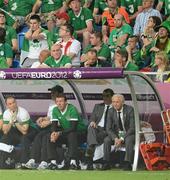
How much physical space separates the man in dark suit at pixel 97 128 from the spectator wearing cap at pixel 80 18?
4894 millimetres

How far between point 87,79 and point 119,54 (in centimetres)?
328

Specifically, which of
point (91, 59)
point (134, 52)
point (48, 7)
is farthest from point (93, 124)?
point (48, 7)

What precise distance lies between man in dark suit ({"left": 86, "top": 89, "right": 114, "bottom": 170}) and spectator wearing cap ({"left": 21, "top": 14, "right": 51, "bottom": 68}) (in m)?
4.49

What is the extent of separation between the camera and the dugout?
340 inches

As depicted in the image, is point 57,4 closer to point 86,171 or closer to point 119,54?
point 119,54

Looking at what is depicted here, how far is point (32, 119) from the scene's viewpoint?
886 cm

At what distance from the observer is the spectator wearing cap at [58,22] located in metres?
13.3

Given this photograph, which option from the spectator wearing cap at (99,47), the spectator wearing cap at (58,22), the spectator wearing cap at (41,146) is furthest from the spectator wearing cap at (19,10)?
the spectator wearing cap at (41,146)

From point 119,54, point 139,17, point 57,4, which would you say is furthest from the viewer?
point 57,4

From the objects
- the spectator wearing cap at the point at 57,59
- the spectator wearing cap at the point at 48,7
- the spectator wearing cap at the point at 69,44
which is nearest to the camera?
the spectator wearing cap at the point at 57,59

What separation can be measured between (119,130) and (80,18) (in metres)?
5.41

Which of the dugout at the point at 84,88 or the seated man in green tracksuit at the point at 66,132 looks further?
the seated man in green tracksuit at the point at 66,132

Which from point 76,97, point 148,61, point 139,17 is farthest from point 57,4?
point 76,97

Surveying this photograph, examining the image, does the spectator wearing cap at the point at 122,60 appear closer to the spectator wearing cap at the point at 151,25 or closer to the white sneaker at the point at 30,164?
the spectator wearing cap at the point at 151,25
